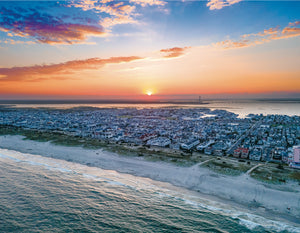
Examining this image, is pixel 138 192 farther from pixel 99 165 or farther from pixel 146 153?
pixel 146 153

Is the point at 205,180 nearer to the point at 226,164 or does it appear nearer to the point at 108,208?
the point at 226,164

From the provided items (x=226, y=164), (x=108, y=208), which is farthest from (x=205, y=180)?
(x=108, y=208)

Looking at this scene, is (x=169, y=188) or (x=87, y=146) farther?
(x=87, y=146)

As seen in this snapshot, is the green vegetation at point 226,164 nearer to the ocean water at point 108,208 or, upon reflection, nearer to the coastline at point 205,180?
the coastline at point 205,180

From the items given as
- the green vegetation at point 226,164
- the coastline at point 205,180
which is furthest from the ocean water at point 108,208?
the green vegetation at point 226,164

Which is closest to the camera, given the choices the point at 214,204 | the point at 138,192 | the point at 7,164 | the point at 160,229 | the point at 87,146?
the point at 160,229

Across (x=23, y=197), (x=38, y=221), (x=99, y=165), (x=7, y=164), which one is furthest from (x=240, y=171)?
(x=7, y=164)

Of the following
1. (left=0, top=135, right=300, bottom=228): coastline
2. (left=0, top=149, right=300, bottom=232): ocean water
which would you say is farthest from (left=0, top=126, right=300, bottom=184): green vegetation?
(left=0, top=149, right=300, bottom=232): ocean water
